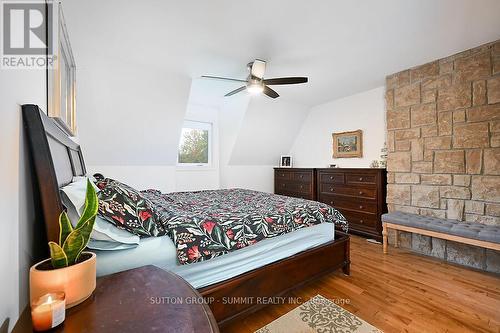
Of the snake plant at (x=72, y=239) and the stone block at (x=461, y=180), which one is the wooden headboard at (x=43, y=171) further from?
the stone block at (x=461, y=180)

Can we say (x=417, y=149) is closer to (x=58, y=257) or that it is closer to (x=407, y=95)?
(x=407, y=95)

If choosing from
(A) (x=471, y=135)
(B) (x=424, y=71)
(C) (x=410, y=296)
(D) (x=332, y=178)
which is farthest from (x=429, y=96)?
(C) (x=410, y=296)

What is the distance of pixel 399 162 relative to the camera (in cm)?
324

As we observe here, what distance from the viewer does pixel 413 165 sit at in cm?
310

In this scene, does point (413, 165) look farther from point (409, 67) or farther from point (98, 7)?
point (98, 7)

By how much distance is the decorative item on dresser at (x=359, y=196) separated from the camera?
337 cm

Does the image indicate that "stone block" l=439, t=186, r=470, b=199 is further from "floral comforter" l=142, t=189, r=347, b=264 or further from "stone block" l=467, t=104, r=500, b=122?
"floral comforter" l=142, t=189, r=347, b=264

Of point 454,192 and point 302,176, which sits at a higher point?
point 302,176

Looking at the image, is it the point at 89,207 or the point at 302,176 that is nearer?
the point at 89,207

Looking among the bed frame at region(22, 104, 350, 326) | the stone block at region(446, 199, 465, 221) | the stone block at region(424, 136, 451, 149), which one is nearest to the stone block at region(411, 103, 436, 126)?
the stone block at region(424, 136, 451, 149)

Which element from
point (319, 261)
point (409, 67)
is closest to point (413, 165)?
point (409, 67)

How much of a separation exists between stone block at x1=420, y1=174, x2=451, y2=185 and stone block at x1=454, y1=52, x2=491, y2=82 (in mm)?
1199

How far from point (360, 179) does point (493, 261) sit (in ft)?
5.52

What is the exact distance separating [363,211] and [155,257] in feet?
10.7
